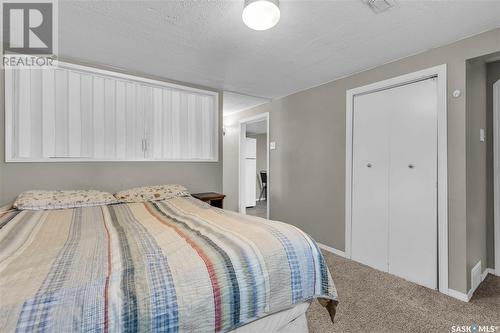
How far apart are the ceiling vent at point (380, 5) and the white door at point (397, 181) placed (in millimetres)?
1040

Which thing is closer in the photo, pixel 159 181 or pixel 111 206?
pixel 111 206

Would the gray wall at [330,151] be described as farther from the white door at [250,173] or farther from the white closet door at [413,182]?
the white door at [250,173]

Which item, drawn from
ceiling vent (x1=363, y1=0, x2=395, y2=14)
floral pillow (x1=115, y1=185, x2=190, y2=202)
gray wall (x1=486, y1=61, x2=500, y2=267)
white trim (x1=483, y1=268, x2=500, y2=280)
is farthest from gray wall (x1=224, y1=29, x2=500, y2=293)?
floral pillow (x1=115, y1=185, x2=190, y2=202)

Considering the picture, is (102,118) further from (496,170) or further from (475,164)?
(496,170)

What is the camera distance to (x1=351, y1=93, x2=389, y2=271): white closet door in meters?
2.62

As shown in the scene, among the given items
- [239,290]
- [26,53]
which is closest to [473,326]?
[239,290]

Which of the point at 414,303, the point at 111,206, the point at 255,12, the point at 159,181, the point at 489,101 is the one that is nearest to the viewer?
the point at 255,12

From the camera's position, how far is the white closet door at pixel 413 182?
2.24 metres

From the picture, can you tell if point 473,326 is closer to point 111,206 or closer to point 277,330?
point 277,330

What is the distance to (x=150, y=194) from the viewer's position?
8.41 ft

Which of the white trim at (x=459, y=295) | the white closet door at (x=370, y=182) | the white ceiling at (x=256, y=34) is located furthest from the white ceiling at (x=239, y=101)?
the white trim at (x=459, y=295)

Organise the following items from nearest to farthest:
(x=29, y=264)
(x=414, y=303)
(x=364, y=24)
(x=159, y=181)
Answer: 1. (x=29, y=264)
2. (x=364, y=24)
3. (x=414, y=303)
4. (x=159, y=181)

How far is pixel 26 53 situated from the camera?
7.62 feet

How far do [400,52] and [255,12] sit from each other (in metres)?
1.69
